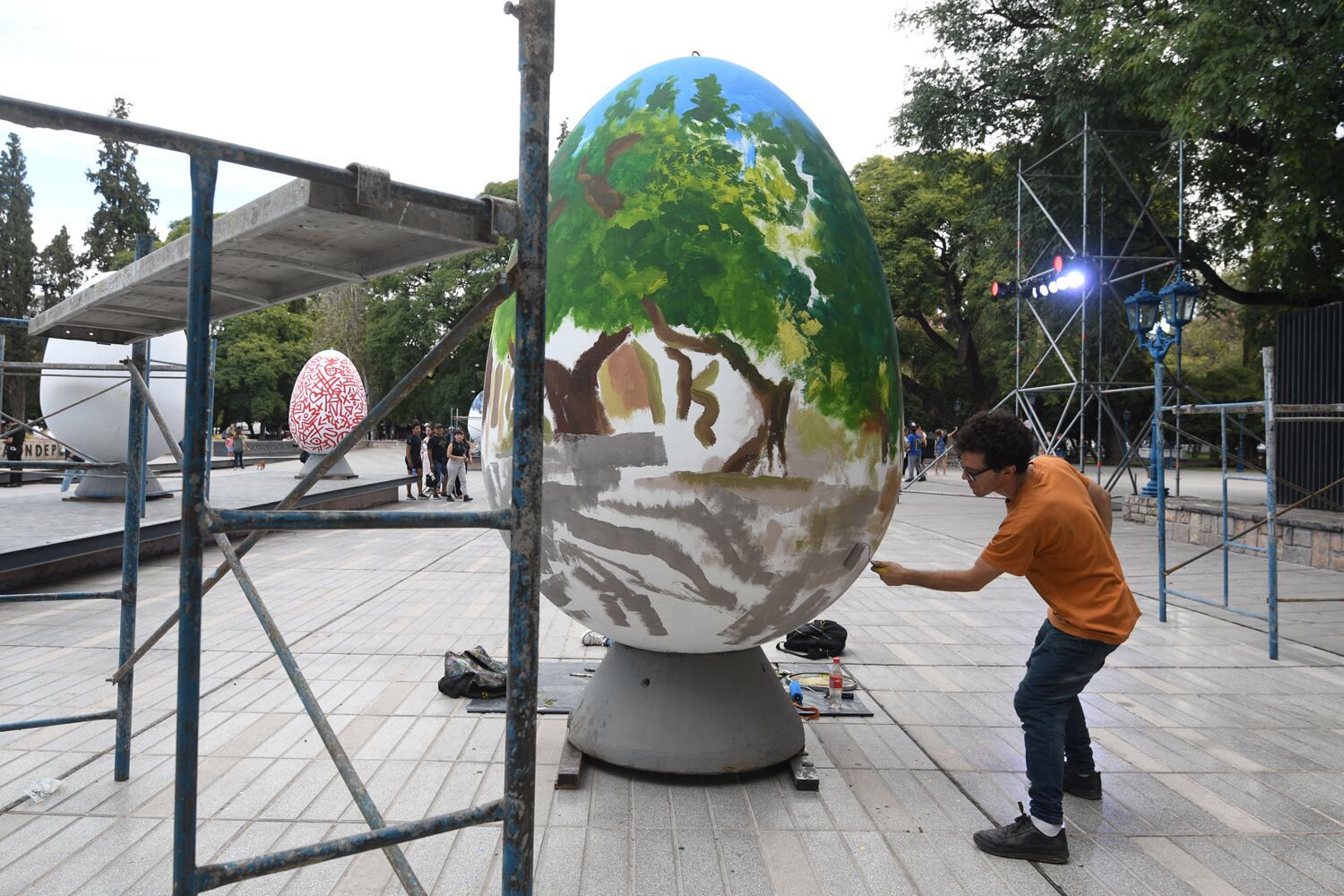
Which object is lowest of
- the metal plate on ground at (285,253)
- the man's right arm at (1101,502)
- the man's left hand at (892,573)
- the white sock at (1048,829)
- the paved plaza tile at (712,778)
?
the paved plaza tile at (712,778)

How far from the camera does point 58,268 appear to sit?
134ft

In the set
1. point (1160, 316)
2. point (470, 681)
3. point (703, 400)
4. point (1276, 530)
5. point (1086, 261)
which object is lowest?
point (470, 681)

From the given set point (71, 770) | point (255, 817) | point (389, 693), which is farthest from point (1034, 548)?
point (71, 770)

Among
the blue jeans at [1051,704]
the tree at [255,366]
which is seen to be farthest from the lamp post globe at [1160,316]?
the tree at [255,366]

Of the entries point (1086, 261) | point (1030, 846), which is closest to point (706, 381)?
point (1030, 846)

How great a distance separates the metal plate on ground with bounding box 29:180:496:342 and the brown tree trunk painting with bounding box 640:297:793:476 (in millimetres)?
1093

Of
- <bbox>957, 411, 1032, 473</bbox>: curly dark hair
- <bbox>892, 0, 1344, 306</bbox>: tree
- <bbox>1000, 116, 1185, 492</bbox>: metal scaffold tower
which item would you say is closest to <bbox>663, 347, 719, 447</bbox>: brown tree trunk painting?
<bbox>957, 411, 1032, 473</bbox>: curly dark hair

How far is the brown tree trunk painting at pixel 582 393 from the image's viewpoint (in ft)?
10.7

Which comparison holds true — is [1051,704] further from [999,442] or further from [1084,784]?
[999,442]

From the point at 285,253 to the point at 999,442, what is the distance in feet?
8.43

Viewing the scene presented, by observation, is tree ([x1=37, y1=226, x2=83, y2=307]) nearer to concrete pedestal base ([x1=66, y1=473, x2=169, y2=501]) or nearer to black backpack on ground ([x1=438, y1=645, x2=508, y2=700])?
concrete pedestal base ([x1=66, y1=473, x2=169, y2=501])

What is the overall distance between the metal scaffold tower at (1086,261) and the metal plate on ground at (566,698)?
11.3m

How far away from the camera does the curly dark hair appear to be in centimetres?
321

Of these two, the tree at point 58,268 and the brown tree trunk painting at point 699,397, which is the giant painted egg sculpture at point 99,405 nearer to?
the brown tree trunk painting at point 699,397
